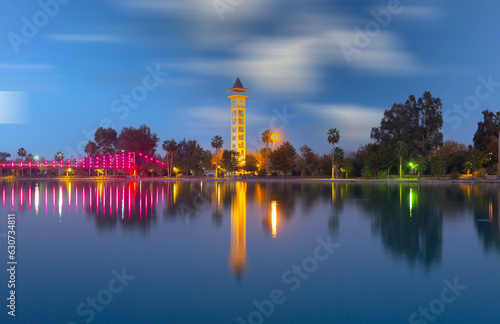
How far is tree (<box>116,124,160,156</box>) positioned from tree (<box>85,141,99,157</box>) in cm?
734

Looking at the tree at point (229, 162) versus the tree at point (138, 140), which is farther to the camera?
the tree at point (138, 140)


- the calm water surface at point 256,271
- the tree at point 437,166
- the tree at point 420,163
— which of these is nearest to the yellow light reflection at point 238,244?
the calm water surface at point 256,271

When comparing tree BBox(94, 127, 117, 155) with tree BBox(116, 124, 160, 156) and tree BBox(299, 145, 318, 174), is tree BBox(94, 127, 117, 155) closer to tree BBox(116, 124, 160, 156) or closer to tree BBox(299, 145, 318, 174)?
tree BBox(116, 124, 160, 156)

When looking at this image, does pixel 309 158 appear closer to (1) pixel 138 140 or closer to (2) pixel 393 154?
(2) pixel 393 154

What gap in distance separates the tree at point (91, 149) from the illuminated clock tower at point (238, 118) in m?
43.8

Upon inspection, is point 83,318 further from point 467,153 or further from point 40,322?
point 467,153

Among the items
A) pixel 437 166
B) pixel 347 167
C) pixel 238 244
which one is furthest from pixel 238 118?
pixel 238 244

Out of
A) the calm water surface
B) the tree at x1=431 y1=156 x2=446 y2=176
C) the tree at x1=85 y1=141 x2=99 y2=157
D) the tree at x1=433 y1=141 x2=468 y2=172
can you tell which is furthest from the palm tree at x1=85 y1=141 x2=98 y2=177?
the calm water surface

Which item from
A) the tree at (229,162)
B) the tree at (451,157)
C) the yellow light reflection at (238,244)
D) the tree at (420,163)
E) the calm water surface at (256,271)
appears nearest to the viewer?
the calm water surface at (256,271)

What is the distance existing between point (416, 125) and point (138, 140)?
257 feet

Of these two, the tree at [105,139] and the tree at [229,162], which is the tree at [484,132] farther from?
the tree at [105,139]

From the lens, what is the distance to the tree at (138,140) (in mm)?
136750

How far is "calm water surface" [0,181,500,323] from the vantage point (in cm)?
980

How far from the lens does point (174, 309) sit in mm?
9945
